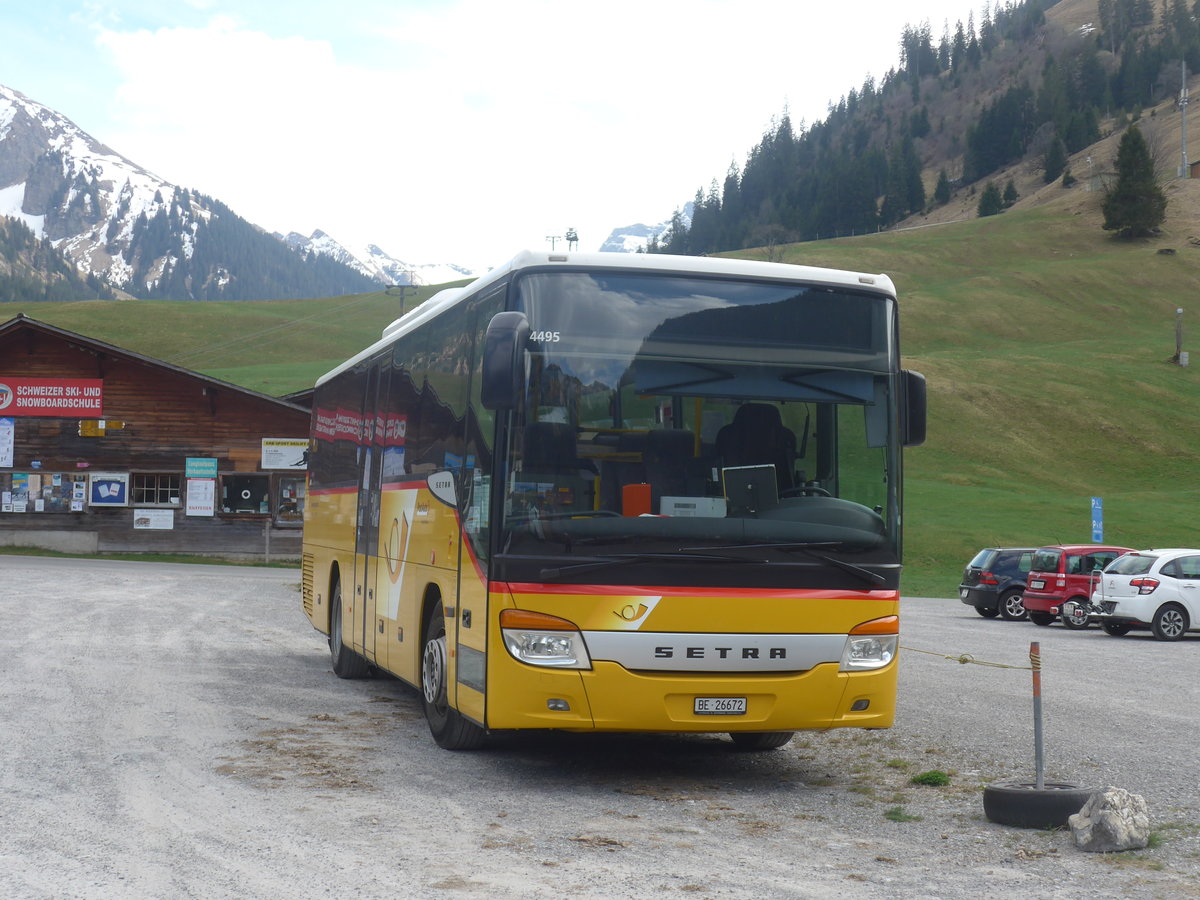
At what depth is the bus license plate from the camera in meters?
7.96

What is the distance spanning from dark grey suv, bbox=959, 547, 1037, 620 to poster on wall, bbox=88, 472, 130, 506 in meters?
25.2

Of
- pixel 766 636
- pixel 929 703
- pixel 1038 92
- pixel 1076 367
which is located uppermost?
pixel 1038 92

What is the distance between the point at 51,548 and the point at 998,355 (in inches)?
2490

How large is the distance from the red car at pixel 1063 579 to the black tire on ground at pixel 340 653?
17.5 metres

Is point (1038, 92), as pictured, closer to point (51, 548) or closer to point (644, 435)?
point (51, 548)

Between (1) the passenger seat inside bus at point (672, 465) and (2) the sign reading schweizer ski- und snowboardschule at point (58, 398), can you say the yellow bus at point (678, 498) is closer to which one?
(1) the passenger seat inside bus at point (672, 465)

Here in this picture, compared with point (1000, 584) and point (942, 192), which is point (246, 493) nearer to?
point (1000, 584)

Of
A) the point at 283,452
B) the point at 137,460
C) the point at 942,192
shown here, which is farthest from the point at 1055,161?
the point at 137,460

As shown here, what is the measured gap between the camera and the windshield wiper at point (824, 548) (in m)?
8.06

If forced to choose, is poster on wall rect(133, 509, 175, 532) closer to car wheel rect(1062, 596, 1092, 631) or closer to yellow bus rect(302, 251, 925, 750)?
car wheel rect(1062, 596, 1092, 631)

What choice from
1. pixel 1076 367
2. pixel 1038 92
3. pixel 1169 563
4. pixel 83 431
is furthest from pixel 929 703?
pixel 1038 92

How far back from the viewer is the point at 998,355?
86.6 meters

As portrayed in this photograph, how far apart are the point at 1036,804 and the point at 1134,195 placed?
424 feet

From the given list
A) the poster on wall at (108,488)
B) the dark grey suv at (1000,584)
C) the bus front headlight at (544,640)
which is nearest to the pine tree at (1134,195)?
the dark grey suv at (1000,584)
